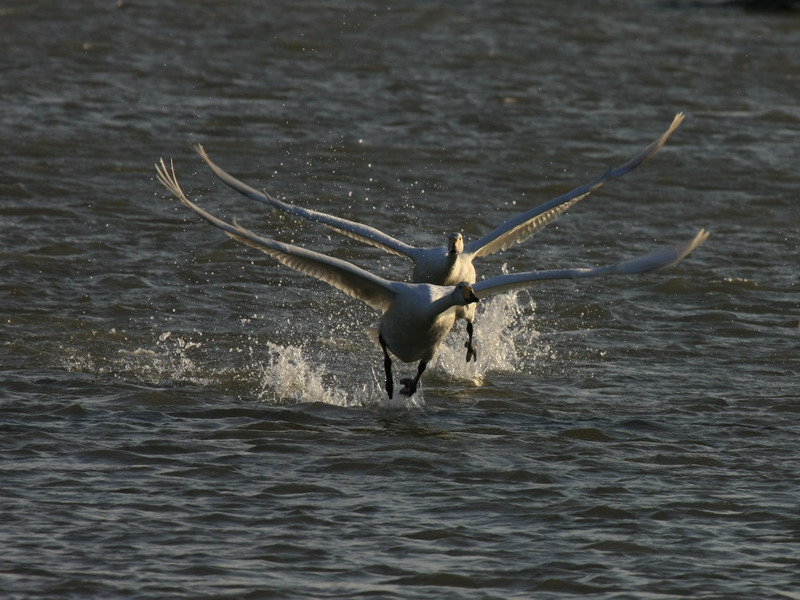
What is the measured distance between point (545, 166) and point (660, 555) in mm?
12902

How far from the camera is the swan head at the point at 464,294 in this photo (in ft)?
39.1

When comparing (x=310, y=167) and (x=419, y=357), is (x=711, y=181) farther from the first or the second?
(x=419, y=357)

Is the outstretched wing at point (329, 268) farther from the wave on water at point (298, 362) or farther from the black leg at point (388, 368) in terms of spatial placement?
the wave on water at point (298, 362)

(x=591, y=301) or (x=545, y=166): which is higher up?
(x=545, y=166)

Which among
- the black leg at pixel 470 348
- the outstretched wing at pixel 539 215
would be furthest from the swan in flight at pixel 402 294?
the outstretched wing at pixel 539 215

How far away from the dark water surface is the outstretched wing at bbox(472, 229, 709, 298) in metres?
1.13

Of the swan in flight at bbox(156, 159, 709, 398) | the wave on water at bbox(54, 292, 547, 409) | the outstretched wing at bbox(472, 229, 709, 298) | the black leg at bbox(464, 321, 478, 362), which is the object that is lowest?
Answer: the wave on water at bbox(54, 292, 547, 409)

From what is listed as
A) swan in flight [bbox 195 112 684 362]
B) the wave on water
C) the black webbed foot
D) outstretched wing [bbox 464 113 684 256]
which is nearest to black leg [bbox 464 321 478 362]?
swan in flight [bbox 195 112 684 362]

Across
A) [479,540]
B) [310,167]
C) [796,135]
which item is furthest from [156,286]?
[796,135]

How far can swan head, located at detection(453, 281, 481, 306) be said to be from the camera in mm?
11922

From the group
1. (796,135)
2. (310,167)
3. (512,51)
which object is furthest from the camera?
(512,51)

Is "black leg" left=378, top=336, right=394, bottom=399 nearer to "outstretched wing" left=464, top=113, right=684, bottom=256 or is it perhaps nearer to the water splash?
the water splash

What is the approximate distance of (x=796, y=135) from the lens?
24703mm

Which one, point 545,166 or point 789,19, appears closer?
point 545,166
